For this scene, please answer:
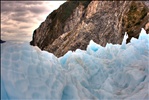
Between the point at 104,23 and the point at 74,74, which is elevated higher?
the point at 104,23

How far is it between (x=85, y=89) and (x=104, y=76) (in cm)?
227

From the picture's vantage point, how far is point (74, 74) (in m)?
11.6

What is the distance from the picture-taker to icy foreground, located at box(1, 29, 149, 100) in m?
9.10

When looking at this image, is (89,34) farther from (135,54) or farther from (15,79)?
(15,79)

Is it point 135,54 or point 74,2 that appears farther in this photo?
point 74,2

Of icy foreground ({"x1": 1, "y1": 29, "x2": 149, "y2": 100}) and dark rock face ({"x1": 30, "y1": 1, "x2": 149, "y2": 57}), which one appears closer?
icy foreground ({"x1": 1, "y1": 29, "x2": 149, "y2": 100})

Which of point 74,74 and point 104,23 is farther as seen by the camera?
point 104,23

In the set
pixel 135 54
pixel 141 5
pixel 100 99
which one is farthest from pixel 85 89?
pixel 141 5

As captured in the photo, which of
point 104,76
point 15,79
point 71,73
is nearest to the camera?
point 15,79

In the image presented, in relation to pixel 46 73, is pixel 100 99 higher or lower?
lower

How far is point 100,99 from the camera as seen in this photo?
1074cm

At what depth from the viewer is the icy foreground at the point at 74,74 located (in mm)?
9102

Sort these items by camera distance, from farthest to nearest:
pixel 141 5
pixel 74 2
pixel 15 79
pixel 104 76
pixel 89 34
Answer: pixel 74 2 → pixel 89 34 → pixel 141 5 → pixel 104 76 → pixel 15 79

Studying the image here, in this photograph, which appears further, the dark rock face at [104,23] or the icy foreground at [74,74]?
the dark rock face at [104,23]
